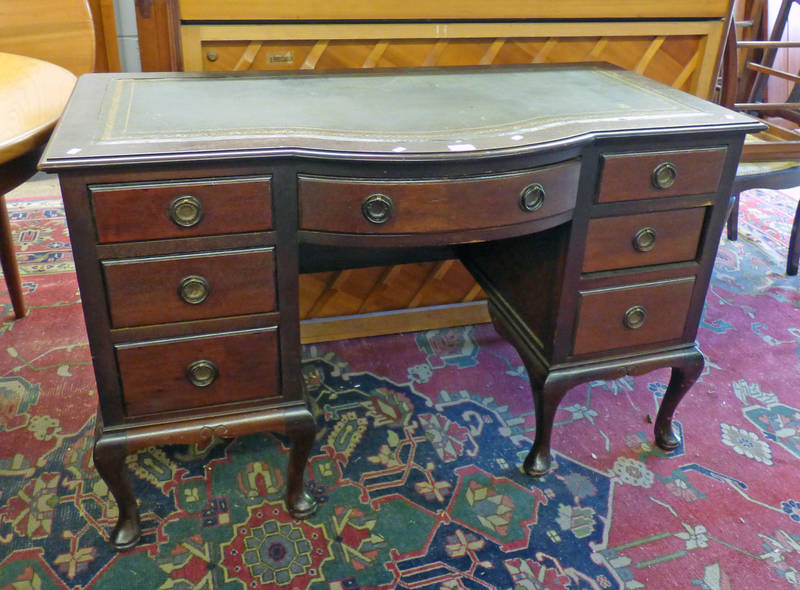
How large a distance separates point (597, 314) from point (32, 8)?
1.48m

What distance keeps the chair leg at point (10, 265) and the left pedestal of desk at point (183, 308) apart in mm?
1002

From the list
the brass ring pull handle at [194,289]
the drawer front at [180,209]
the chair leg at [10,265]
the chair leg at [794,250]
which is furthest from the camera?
the chair leg at [794,250]

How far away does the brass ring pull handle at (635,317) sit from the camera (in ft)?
4.84

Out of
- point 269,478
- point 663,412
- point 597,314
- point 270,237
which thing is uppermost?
point 270,237

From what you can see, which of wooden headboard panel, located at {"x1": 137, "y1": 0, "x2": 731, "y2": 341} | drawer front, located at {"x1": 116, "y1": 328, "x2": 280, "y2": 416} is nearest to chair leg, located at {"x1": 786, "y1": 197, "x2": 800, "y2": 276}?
wooden headboard panel, located at {"x1": 137, "y1": 0, "x2": 731, "y2": 341}

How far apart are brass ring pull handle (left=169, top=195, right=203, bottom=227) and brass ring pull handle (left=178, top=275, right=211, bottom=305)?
0.10 meters

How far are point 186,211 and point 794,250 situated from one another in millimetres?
2296

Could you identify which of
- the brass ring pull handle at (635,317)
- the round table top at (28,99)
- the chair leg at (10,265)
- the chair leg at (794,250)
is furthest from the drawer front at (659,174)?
the chair leg at (10,265)

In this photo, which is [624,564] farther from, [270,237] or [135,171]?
[135,171]

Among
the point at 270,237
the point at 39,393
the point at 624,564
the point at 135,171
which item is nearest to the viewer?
the point at 135,171

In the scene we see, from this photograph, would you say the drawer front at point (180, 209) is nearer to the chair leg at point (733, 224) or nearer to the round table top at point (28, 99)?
the round table top at point (28, 99)

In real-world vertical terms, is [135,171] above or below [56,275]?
above

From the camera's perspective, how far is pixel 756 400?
1922 millimetres

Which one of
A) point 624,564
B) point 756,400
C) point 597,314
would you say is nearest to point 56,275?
point 597,314
